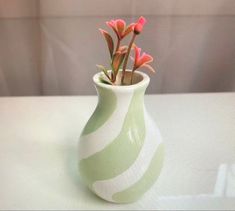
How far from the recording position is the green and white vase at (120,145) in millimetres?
392

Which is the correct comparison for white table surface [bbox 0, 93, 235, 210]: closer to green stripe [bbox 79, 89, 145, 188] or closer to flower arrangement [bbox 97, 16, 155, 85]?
green stripe [bbox 79, 89, 145, 188]

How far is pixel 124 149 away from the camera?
40cm

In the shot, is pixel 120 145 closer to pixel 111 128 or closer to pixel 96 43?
pixel 111 128

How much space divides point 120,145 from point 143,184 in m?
0.07

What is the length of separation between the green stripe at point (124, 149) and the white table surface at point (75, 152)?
74mm

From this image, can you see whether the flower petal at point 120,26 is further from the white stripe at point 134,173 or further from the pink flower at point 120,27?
the white stripe at point 134,173

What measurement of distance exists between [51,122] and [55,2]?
38 cm

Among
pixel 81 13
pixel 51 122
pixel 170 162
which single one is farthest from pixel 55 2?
pixel 170 162

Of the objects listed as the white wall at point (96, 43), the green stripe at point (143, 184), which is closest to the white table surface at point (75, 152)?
the green stripe at point (143, 184)

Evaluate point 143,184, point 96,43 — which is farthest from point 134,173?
point 96,43

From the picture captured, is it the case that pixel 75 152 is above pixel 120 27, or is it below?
below

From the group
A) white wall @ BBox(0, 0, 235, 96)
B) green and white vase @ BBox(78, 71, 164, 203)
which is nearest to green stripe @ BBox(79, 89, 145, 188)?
green and white vase @ BBox(78, 71, 164, 203)

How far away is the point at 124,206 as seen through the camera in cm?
44

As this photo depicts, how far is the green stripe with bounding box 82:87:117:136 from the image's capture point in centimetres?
39
